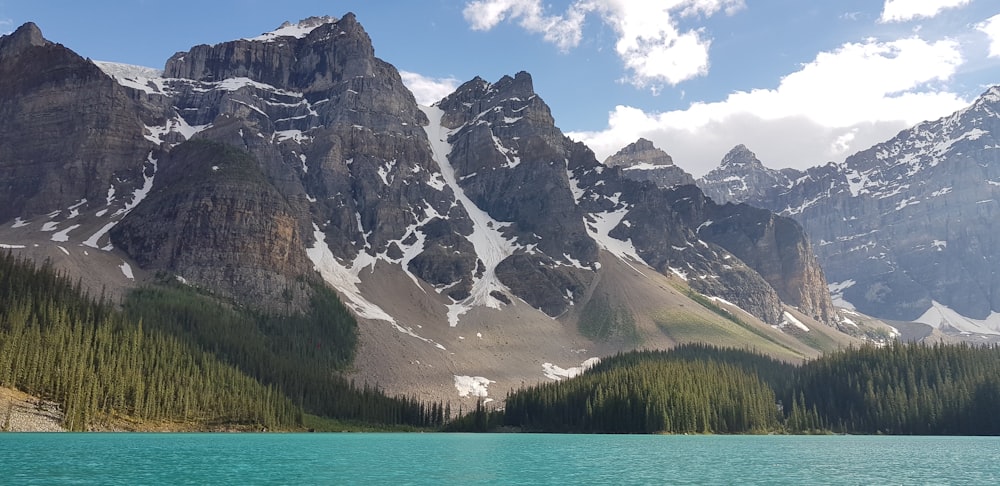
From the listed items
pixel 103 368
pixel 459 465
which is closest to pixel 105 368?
pixel 103 368

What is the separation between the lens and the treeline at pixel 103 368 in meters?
134

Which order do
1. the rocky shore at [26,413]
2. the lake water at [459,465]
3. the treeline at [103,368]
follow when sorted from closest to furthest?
the lake water at [459,465]
the rocky shore at [26,413]
the treeline at [103,368]

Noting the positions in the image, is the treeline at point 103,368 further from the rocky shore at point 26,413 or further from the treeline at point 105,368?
the rocky shore at point 26,413

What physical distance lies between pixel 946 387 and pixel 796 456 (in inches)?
4604

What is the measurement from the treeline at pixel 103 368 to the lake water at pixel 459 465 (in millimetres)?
37655

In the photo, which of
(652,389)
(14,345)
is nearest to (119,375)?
(14,345)

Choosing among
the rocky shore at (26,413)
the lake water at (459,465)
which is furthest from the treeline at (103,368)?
the lake water at (459,465)

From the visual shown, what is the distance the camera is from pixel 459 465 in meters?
83.6

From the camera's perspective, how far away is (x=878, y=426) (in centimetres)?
19912

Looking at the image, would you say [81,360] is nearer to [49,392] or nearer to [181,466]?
[49,392]

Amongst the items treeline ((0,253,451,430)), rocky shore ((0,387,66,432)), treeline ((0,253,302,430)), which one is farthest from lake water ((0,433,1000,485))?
treeline ((0,253,302,430))

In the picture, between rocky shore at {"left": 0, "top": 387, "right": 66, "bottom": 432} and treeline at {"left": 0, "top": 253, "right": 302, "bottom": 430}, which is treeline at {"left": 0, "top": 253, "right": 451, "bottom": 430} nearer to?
treeline at {"left": 0, "top": 253, "right": 302, "bottom": 430}

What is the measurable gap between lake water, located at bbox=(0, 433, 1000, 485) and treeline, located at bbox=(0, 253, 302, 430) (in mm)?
37655

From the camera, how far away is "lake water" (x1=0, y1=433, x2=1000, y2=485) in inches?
2539
